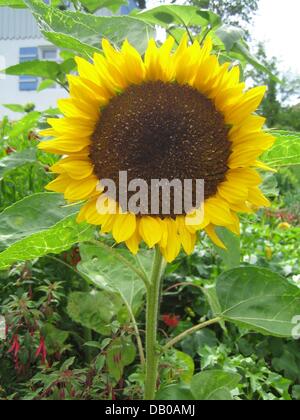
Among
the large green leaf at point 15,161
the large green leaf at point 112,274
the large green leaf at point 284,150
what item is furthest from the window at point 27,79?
the large green leaf at point 284,150

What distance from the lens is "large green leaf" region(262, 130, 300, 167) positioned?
1.86 feet

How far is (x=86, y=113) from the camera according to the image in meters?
0.59

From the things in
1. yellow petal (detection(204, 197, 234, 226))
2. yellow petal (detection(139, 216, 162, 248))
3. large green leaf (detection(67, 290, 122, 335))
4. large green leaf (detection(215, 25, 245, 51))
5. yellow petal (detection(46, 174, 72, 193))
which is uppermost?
large green leaf (detection(215, 25, 245, 51))

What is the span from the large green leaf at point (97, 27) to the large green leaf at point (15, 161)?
32 cm

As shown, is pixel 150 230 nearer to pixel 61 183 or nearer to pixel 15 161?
pixel 61 183

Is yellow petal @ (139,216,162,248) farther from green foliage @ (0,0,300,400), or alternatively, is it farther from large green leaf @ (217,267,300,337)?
large green leaf @ (217,267,300,337)

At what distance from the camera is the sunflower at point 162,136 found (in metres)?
0.55

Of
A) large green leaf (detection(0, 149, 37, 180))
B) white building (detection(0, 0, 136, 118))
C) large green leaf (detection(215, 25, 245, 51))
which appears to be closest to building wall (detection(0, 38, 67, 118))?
white building (detection(0, 0, 136, 118))

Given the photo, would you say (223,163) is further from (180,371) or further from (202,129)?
(180,371)

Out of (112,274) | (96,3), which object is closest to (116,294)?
(112,274)

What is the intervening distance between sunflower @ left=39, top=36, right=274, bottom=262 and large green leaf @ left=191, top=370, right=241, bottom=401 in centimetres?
20

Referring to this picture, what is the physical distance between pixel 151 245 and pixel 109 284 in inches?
11.2

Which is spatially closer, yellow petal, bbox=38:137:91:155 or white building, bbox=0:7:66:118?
yellow petal, bbox=38:137:91:155
